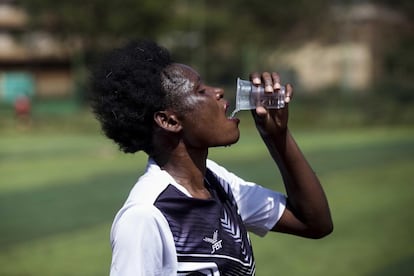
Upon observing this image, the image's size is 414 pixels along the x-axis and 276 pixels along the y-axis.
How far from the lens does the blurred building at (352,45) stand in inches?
1714

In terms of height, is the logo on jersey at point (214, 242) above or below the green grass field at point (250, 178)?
above

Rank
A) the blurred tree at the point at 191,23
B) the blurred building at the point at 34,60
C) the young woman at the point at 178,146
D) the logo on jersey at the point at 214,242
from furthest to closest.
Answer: the blurred building at the point at 34,60
the blurred tree at the point at 191,23
the logo on jersey at the point at 214,242
the young woman at the point at 178,146

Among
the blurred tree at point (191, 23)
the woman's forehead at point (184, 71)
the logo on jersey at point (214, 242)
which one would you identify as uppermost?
the woman's forehead at point (184, 71)

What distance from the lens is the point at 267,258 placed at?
7637 millimetres

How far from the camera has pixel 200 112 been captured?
8.54 feet

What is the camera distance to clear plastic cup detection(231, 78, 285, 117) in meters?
2.60

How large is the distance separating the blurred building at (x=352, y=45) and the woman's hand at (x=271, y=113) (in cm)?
3924

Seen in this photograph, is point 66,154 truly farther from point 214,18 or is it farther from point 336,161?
point 214,18

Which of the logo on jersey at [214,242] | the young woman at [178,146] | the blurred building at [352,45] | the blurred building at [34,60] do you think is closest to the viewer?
the young woman at [178,146]

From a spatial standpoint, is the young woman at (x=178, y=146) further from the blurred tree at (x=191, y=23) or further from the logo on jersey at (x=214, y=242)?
the blurred tree at (x=191, y=23)

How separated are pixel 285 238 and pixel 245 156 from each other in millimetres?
8326

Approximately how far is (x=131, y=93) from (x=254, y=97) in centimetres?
42

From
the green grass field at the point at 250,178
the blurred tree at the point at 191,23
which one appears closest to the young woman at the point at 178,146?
the green grass field at the point at 250,178

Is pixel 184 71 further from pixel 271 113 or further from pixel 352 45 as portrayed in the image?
pixel 352 45
